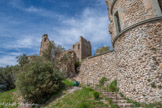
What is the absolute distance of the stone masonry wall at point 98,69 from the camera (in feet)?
32.9

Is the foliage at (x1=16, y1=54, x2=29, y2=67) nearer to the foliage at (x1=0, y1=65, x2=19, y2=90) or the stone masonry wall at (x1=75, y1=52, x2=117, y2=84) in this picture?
the foliage at (x1=0, y1=65, x2=19, y2=90)

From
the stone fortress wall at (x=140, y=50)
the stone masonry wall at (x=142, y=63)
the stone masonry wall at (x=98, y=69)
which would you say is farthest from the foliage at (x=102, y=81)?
the stone masonry wall at (x=142, y=63)

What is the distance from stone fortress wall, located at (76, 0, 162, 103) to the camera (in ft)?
18.2

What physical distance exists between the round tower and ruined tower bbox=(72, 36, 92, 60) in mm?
19754

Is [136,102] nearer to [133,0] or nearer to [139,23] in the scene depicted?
[139,23]

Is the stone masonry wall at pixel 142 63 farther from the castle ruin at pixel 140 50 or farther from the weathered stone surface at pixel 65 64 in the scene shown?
the weathered stone surface at pixel 65 64

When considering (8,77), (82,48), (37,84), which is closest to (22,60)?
(8,77)

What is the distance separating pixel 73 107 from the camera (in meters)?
6.27

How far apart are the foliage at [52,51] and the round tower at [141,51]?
1263 centimetres

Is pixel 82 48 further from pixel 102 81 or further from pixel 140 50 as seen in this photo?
pixel 140 50

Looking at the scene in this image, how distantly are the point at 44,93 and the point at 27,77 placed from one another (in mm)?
2232

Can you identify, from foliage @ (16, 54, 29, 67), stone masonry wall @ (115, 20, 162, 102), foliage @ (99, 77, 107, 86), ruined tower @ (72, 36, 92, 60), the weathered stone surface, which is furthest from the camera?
ruined tower @ (72, 36, 92, 60)

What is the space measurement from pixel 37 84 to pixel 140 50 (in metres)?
8.79

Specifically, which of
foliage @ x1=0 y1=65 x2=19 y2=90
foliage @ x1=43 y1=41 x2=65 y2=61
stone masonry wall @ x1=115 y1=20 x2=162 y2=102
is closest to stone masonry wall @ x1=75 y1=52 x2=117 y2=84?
stone masonry wall @ x1=115 y1=20 x2=162 y2=102
